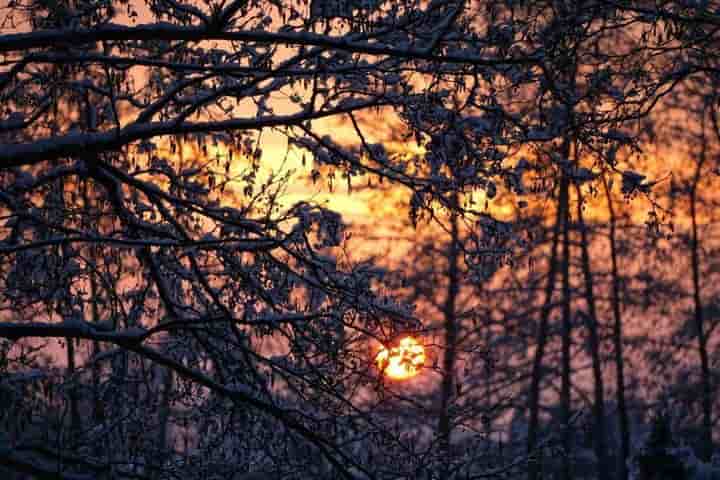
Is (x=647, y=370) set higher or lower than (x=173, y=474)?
higher

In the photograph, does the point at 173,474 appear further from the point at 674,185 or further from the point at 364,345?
the point at 674,185

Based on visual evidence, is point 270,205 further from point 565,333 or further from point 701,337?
point 701,337

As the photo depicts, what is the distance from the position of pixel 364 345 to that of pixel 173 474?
1.87 m

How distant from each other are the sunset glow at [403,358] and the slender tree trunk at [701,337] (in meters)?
13.9

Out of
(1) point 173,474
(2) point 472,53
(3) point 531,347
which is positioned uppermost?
(3) point 531,347

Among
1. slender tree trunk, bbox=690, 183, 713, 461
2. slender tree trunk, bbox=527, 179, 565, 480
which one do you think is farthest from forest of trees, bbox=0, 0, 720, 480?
slender tree trunk, bbox=690, 183, 713, 461

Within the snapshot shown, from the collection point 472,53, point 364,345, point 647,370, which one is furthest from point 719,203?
point 472,53

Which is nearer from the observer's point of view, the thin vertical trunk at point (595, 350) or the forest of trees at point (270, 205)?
the forest of trees at point (270, 205)

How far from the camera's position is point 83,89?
7.82 m

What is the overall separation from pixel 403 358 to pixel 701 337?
14425mm

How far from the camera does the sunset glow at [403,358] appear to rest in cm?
692

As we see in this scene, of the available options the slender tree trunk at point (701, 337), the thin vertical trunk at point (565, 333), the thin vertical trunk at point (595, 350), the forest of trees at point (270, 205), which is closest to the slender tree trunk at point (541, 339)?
the thin vertical trunk at point (565, 333)

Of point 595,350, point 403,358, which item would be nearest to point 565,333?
point 595,350

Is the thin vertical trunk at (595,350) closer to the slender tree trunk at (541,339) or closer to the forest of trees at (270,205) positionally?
the slender tree trunk at (541,339)
